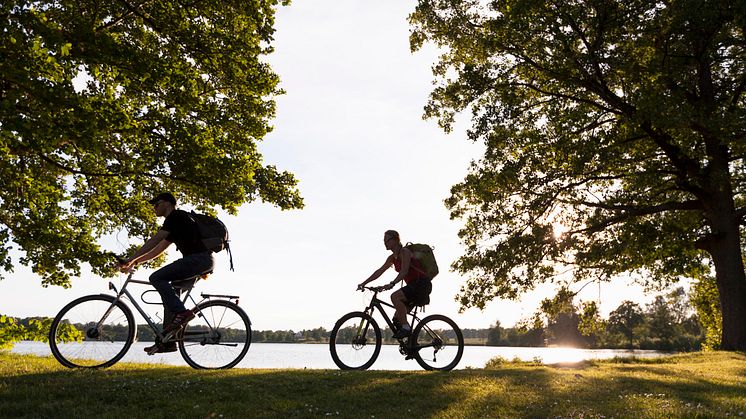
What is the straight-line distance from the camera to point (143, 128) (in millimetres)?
14789

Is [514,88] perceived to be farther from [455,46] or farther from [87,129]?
[87,129]

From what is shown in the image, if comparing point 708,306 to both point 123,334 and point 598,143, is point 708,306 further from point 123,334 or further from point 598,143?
point 123,334

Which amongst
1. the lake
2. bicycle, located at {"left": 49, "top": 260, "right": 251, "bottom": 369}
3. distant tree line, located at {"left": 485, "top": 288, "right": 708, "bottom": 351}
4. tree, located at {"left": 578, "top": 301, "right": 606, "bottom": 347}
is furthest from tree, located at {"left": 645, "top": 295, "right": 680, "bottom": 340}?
bicycle, located at {"left": 49, "top": 260, "right": 251, "bottom": 369}

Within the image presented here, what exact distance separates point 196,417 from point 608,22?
1658cm

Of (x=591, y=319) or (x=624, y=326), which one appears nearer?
(x=591, y=319)

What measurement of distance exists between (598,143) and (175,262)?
1448cm

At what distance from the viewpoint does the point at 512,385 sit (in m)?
8.88

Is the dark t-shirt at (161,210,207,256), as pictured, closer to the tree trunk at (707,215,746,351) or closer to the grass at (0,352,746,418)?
the grass at (0,352,746,418)

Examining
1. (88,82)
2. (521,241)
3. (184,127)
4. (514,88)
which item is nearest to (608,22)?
(514,88)

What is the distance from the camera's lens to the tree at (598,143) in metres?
17.9

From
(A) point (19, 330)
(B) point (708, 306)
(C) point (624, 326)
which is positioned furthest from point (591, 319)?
(C) point (624, 326)

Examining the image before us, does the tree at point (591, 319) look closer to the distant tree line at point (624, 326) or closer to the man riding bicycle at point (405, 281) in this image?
the distant tree line at point (624, 326)

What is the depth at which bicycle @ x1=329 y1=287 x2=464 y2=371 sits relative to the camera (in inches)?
397

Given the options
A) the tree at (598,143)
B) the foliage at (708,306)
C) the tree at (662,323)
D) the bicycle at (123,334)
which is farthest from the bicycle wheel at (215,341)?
the tree at (662,323)
